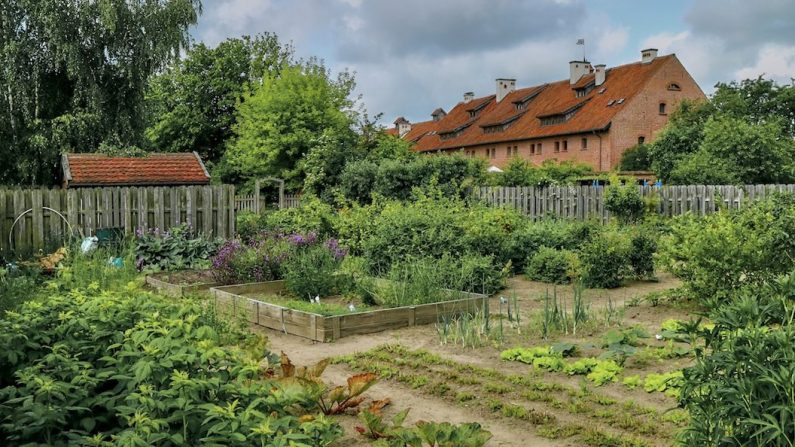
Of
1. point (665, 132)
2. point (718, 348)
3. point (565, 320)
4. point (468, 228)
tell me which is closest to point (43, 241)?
point (468, 228)

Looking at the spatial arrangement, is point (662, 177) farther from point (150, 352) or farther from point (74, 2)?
point (150, 352)

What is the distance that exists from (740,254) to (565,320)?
2.53m

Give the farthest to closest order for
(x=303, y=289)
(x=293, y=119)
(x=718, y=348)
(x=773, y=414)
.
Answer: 1. (x=293, y=119)
2. (x=303, y=289)
3. (x=718, y=348)
4. (x=773, y=414)

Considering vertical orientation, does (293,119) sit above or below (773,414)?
above

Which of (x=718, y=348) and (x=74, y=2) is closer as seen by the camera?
(x=718, y=348)

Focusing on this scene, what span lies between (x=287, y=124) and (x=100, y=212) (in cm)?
1746

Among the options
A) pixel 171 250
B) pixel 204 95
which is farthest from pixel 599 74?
pixel 171 250

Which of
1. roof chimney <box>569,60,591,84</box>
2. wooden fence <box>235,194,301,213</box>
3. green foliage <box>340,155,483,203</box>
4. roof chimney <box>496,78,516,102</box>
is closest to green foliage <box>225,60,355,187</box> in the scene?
wooden fence <box>235,194,301,213</box>

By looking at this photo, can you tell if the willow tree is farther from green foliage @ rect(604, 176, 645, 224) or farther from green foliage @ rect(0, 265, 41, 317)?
green foliage @ rect(604, 176, 645, 224)

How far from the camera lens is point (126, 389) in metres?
3.84

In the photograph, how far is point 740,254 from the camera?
8.96 meters

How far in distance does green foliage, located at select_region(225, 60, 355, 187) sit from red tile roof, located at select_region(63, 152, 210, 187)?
1136 cm

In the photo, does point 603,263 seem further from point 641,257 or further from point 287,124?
point 287,124

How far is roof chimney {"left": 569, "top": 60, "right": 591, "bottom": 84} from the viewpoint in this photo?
57000mm
